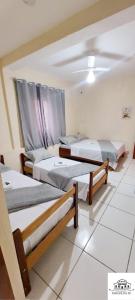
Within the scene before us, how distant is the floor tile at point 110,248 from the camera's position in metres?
1.32

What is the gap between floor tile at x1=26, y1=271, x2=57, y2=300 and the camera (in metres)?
1.09

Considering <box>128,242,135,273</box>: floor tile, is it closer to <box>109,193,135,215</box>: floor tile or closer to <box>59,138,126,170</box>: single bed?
<box>109,193,135,215</box>: floor tile

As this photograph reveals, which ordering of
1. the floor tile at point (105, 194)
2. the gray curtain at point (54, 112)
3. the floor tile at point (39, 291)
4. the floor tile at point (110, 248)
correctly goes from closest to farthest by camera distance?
the floor tile at point (39, 291) → the floor tile at point (110, 248) → the floor tile at point (105, 194) → the gray curtain at point (54, 112)

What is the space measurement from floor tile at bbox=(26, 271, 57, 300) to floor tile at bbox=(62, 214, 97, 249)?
47cm

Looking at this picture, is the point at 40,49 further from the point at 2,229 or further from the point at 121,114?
the point at 121,114

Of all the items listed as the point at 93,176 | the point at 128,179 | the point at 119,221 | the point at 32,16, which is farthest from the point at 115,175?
the point at 32,16

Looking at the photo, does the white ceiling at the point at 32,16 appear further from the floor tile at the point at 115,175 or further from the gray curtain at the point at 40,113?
the floor tile at the point at 115,175

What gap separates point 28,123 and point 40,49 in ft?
5.11

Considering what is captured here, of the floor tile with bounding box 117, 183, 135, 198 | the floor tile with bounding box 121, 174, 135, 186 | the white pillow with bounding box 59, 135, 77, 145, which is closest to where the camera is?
the floor tile with bounding box 117, 183, 135, 198

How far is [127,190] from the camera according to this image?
255 cm

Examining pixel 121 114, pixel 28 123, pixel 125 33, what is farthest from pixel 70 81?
pixel 125 33

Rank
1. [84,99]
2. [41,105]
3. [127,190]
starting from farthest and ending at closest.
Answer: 1. [84,99]
2. [41,105]
3. [127,190]

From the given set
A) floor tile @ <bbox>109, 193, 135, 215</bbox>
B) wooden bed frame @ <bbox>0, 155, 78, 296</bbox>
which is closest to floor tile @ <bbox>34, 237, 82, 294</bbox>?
wooden bed frame @ <bbox>0, 155, 78, 296</bbox>

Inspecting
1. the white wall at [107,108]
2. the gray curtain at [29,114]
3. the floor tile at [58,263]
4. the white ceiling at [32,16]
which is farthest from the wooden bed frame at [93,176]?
the white wall at [107,108]
